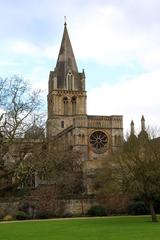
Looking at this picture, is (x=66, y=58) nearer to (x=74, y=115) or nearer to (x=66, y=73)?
(x=66, y=73)

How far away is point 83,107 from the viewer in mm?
97438

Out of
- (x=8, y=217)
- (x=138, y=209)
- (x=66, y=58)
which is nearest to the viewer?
(x=8, y=217)

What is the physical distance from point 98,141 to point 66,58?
63.7 feet

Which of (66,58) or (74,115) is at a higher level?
(66,58)

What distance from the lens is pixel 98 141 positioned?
88062 mm

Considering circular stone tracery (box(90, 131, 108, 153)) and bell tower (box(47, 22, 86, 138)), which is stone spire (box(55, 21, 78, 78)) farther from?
circular stone tracery (box(90, 131, 108, 153))

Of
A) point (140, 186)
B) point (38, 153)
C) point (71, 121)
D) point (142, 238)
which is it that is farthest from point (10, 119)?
point (71, 121)

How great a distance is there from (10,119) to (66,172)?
62.2 feet

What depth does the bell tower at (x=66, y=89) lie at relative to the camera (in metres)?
96.4

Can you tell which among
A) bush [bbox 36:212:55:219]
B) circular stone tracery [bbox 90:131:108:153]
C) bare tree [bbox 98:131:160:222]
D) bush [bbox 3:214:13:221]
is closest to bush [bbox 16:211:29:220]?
bush [bbox 3:214:13:221]

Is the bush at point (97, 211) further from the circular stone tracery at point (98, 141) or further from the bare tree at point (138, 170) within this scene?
the circular stone tracery at point (98, 141)

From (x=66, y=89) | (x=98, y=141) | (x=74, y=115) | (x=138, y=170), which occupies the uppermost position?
(x=66, y=89)

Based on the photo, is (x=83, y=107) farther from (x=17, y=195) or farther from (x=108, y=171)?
(x=108, y=171)

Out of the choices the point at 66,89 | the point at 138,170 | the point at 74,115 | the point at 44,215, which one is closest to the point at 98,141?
the point at 74,115
